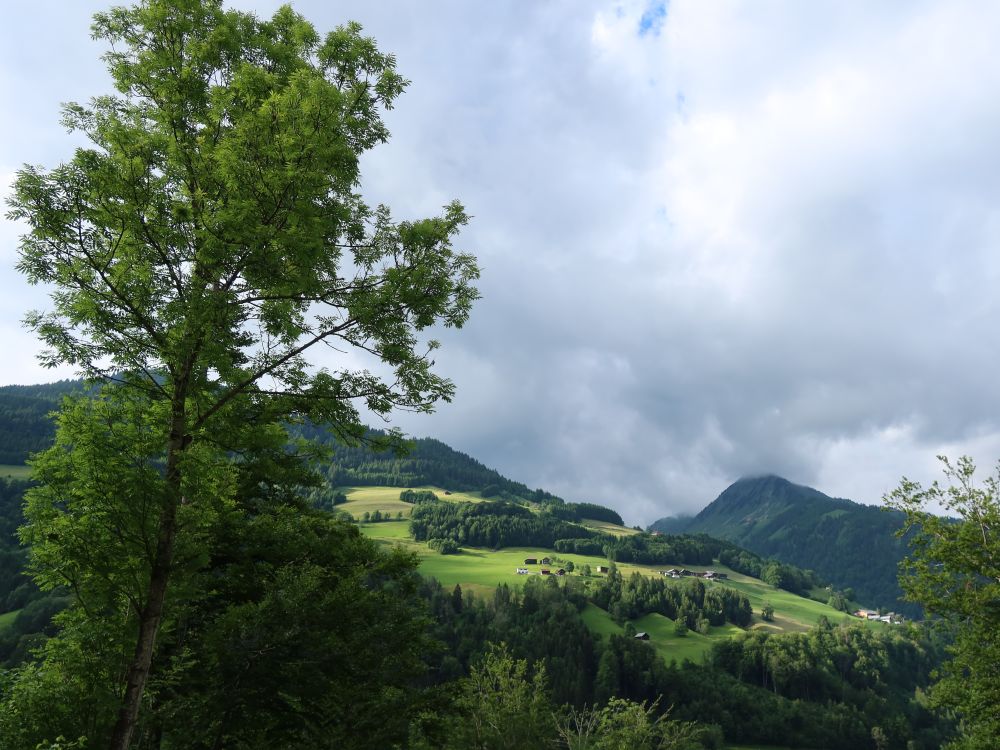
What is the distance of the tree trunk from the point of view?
340 inches

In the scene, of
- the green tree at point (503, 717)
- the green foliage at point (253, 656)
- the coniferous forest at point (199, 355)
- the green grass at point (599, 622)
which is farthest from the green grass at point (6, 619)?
the green grass at point (599, 622)

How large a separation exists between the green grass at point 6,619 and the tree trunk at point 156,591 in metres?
129

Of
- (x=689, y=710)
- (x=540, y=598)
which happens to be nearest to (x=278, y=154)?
(x=689, y=710)

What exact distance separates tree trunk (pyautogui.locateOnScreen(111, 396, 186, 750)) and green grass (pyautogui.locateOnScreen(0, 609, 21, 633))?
12870 centimetres

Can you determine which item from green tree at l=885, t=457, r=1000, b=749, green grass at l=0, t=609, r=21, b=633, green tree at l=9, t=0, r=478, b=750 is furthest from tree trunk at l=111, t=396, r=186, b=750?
green grass at l=0, t=609, r=21, b=633

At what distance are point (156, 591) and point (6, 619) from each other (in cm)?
14231

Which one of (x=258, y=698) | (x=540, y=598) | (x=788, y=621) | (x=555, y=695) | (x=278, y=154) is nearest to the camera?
(x=278, y=154)

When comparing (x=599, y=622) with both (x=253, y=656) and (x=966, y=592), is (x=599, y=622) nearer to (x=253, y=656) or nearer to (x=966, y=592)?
(x=966, y=592)

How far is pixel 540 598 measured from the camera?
153625mm

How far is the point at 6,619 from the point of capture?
358 feet

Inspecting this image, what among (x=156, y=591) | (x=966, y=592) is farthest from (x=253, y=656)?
(x=966, y=592)

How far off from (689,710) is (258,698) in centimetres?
13836

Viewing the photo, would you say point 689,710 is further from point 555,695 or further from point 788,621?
point 788,621

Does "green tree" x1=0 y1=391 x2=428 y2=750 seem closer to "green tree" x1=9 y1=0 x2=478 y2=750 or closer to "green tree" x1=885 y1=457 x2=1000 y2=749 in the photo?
"green tree" x1=9 y1=0 x2=478 y2=750
